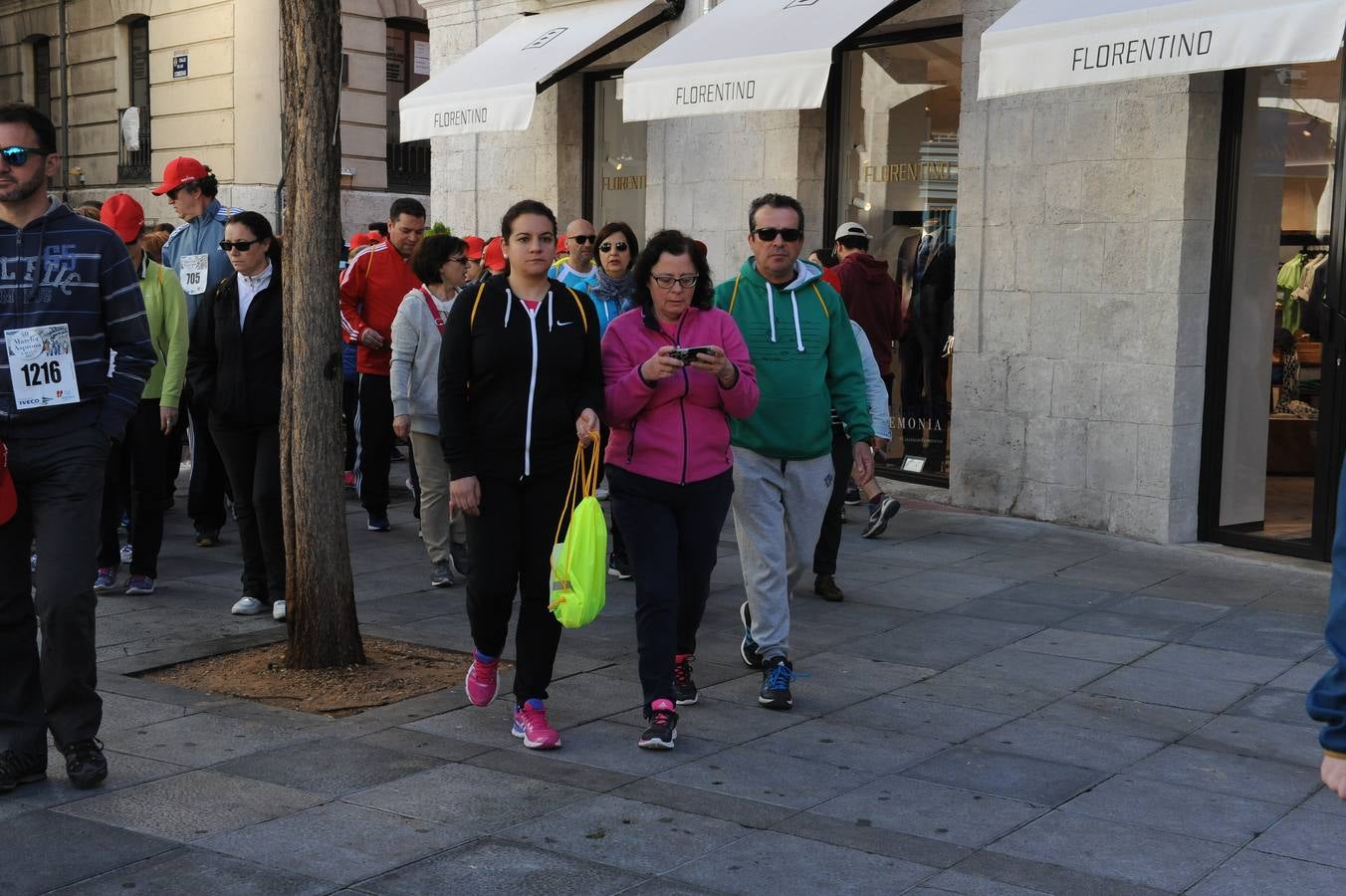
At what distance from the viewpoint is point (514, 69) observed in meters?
13.3

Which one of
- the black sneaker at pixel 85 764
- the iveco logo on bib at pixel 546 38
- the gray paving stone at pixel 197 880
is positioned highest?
the iveco logo on bib at pixel 546 38

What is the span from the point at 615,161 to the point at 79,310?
9.92 meters

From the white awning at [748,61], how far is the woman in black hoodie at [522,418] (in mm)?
5178

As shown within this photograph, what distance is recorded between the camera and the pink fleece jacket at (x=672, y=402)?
5.39 metres

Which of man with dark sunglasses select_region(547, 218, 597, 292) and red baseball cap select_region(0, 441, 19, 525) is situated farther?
man with dark sunglasses select_region(547, 218, 597, 292)

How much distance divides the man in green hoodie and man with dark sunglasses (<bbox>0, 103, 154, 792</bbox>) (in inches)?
91.2

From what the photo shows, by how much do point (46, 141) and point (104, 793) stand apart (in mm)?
2059

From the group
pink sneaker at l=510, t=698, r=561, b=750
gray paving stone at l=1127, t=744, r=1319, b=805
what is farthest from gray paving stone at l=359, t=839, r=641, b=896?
gray paving stone at l=1127, t=744, r=1319, b=805

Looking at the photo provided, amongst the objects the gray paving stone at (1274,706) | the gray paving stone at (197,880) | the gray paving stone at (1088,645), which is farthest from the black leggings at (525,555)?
the gray paving stone at (1274,706)

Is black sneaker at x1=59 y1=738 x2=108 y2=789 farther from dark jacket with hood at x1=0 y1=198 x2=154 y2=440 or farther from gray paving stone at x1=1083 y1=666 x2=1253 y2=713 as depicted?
gray paving stone at x1=1083 y1=666 x2=1253 y2=713

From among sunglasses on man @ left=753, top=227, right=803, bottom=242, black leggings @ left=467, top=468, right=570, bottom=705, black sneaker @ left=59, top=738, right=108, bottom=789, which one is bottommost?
black sneaker @ left=59, top=738, right=108, bottom=789

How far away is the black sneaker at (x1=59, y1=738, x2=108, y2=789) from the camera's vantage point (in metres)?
4.76

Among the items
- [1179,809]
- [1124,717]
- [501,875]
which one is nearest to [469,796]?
[501,875]

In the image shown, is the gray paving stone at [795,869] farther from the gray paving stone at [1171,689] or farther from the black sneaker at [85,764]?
the gray paving stone at [1171,689]
